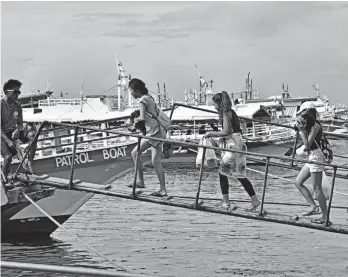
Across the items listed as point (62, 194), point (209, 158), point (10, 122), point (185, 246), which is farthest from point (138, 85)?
point (62, 194)

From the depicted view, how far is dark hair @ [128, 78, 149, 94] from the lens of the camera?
10438mm

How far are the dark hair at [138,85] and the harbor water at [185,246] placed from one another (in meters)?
4.10

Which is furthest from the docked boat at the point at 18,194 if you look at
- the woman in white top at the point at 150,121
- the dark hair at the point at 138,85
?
the dark hair at the point at 138,85

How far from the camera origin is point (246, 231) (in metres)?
20.2

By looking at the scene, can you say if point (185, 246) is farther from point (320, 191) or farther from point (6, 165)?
point (320, 191)

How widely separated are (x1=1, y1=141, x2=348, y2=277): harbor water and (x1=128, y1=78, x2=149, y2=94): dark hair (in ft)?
13.5

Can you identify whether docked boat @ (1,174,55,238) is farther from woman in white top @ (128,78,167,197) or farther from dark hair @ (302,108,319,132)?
dark hair @ (302,108,319,132)

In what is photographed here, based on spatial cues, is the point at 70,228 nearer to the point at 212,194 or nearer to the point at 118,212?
the point at 118,212

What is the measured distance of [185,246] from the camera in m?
17.5

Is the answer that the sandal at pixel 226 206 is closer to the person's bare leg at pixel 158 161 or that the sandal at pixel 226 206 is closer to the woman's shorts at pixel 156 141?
the person's bare leg at pixel 158 161

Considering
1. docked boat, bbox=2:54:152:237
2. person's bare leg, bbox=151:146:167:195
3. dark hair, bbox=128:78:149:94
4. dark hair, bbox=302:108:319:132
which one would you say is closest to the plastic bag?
person's bare leg, bbox=151:146:167:195

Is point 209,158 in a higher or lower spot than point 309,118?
lower

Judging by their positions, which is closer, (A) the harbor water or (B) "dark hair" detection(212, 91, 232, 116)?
(B) "dark hair" detection(212, 91, 232, 116)

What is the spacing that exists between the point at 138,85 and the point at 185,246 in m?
7.80
